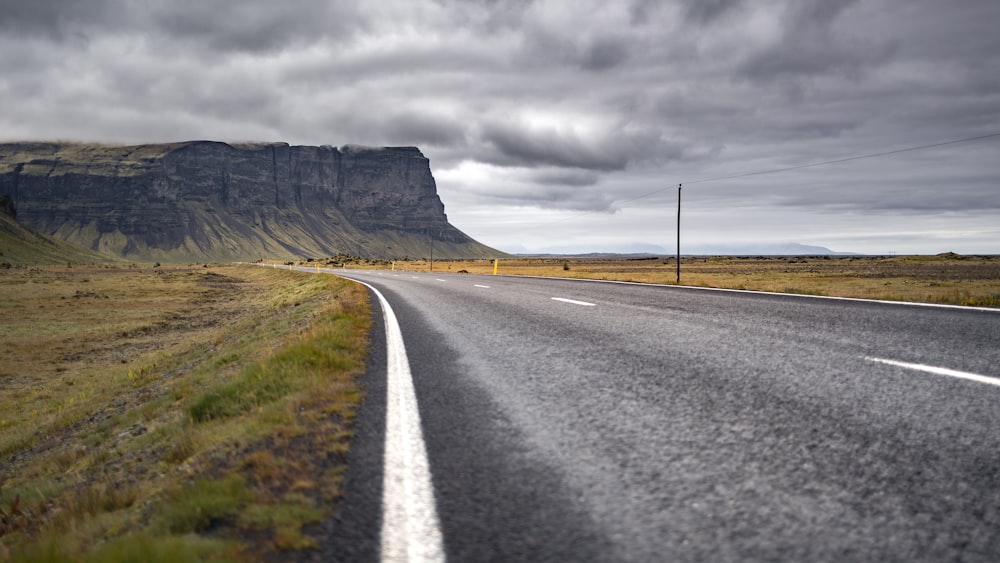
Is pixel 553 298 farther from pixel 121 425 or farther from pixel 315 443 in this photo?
pixel 315 443

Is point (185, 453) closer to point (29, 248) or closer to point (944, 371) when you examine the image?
point (944, 371)

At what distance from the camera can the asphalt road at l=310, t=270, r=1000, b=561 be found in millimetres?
2404

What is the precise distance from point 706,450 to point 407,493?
5.70 feet

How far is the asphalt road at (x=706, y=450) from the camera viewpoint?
94.7 inches

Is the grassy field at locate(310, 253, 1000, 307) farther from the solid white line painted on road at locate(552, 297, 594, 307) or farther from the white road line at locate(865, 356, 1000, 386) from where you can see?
the white road line at locate(865, 356, 1000, 386)

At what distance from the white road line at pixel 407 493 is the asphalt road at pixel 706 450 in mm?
57

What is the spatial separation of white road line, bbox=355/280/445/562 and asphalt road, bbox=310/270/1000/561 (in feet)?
0.19

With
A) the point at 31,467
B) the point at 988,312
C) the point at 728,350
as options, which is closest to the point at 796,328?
the point at 728,350

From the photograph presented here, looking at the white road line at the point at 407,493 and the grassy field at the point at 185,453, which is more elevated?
the white road line at the point at 407,493

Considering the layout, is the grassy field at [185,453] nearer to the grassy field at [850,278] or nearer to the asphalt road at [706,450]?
the asphalt road at [706,450]

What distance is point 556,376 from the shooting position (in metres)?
5.69

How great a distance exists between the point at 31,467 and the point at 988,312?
14.4 meters

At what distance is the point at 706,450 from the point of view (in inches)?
135

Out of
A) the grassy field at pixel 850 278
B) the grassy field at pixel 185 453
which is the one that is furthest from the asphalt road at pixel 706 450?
the grassy field at pixel 850 278
